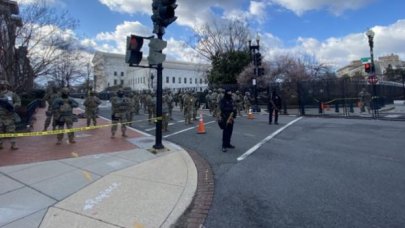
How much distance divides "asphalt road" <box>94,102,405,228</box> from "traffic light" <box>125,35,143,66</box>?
3.00 meters

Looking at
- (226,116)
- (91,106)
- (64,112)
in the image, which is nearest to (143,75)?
(91,106)

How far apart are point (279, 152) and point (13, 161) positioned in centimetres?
636

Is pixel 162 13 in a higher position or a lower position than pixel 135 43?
higher

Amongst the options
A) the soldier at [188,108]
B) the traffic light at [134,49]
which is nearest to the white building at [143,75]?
the soldier at [188,108]

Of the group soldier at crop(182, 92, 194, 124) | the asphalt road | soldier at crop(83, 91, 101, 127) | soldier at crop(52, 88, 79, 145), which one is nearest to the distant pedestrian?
the asphalt road

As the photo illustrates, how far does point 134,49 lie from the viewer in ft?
27.5

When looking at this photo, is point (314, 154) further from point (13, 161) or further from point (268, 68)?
point (268, 68)

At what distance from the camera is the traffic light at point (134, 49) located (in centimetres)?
833

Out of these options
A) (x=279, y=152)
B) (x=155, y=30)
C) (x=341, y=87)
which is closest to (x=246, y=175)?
(x=279, y=152)

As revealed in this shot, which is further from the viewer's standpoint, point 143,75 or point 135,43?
point 143,75

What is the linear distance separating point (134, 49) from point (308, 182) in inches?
200

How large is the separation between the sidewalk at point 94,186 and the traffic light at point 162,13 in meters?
3.24

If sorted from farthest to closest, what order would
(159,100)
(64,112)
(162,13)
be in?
(64,112), (159,100), (162,13)

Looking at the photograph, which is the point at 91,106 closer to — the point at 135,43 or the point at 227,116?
the point at 135,43
